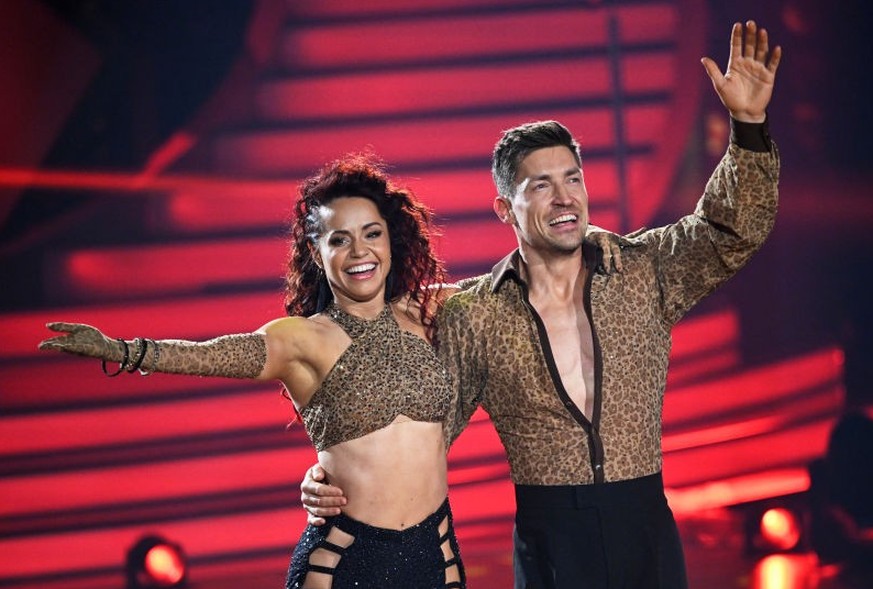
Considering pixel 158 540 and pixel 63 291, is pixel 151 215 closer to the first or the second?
pixel 63 291

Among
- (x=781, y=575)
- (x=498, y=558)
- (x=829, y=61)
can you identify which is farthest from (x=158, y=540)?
(x=829, y=61)

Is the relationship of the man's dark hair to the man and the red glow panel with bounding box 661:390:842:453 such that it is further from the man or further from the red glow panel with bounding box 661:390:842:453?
the red glow panel with bounding box 661:390:842:453

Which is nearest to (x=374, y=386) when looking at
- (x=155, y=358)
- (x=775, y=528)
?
(x=155, y=358)

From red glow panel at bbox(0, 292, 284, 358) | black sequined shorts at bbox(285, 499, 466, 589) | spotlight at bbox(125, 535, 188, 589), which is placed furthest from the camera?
spotlight at bbox(125, 535, 188, 589)

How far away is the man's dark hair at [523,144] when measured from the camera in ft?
10.0

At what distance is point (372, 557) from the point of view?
9.18 feet

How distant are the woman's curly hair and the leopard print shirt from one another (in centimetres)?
13

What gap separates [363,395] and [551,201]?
0.69 meters

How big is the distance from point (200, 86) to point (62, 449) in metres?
1.57

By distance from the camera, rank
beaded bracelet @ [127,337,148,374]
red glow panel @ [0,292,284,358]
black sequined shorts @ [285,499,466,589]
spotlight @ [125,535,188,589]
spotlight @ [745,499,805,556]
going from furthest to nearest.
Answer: spotlight @ [745,499,805,556], spotlight @ [125,535,188,589], red glow panel @ [0,292,284,358], black sequined shorts @ [285,499,466,589], beaded bracelet @ [127,337,148,374]

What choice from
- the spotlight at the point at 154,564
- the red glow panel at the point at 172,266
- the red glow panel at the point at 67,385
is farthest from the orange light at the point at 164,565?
the red glow panel at the point at 172,266

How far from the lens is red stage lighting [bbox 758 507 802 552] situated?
503 cm

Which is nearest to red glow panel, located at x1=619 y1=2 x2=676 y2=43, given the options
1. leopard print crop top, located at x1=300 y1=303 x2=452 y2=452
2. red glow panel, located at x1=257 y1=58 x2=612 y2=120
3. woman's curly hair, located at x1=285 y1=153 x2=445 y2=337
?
red glow panel, located at x1=257 y1=58 x2=612 y2=120

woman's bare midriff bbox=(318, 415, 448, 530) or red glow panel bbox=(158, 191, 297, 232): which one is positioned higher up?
red glow panel bbox=(158, 191, 297, 232)
